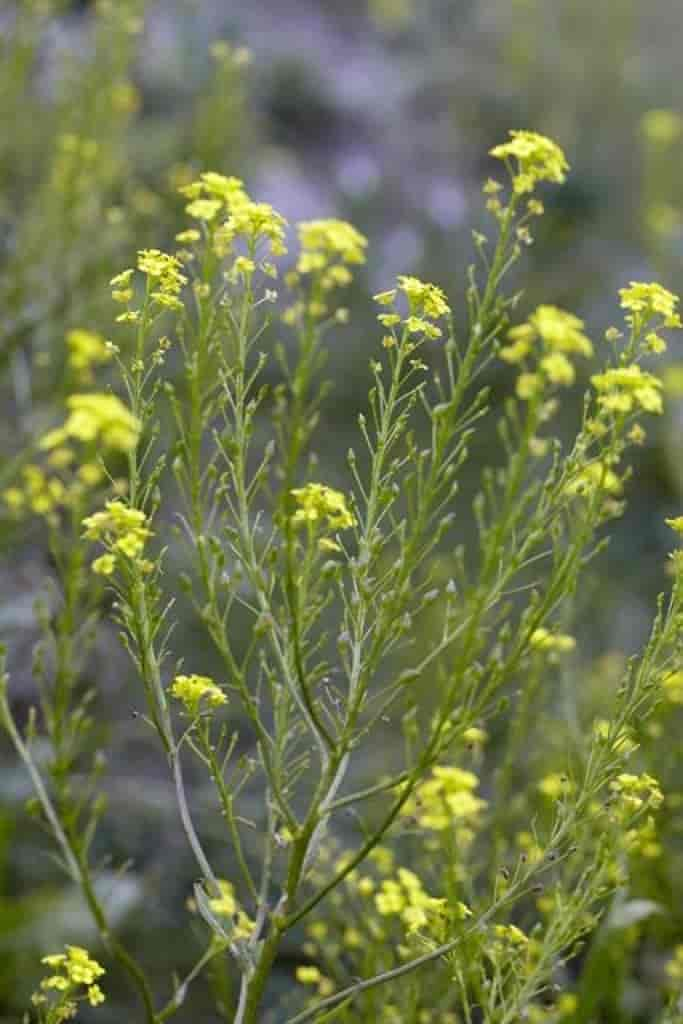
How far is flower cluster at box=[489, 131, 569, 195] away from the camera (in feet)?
→ 5.62

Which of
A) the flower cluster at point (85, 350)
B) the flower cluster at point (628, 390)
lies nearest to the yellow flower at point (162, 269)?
the flower cluster at point (85, 350)

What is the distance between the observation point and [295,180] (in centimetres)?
928

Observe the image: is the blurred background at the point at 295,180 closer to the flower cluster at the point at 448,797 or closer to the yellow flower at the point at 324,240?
the flower cluster at the point at 448,797

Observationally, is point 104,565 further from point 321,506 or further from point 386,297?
point 386,297

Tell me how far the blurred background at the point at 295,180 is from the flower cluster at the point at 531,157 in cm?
107

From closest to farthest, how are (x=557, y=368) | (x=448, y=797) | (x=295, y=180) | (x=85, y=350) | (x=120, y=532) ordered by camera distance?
(x=557, y=368) < (x=120, y=532) < (x=448, y=797) < (x=85, y=350) < (x=295, y=180)

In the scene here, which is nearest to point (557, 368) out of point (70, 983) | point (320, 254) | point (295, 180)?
point (320, 254)

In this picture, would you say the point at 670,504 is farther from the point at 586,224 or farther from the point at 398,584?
the point at 398,584

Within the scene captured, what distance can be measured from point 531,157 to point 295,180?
7784 mm

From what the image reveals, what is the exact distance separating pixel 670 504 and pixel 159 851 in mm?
3281

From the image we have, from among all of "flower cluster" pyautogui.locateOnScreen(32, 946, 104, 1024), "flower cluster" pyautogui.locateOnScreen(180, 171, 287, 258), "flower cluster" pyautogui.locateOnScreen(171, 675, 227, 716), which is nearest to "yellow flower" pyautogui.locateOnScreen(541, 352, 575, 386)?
"flower cluster" pyautogui.locateOnScreen(180, 171, 287, 258)

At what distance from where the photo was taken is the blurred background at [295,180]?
13.2ft

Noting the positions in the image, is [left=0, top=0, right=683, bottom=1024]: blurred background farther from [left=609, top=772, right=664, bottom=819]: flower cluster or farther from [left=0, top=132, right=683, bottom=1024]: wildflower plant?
[left=609, top=772, right=664, bottom=819]: flower cluster

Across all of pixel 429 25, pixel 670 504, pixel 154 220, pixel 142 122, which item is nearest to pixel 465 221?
pixel 142 122
